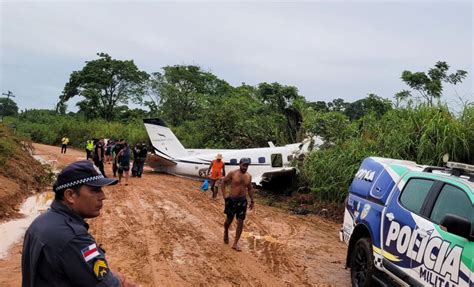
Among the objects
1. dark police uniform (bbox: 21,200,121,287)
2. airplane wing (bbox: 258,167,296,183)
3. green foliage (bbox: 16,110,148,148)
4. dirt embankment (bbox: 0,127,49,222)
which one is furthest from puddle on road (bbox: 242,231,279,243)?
green foliage (bbox: 16,110,148,148)

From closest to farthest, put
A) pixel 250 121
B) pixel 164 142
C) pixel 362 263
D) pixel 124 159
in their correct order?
pixel 362 263 < pixel 124 159 < pixel 164 142 < pixel 250 121

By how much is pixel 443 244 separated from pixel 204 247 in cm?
533

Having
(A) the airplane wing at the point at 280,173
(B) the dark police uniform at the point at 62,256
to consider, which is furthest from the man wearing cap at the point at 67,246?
(A) the airplane wing at the point at 280,173

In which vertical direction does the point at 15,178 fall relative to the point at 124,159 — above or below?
below

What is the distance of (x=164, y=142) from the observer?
22.9m

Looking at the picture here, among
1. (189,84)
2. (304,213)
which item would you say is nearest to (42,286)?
(304,213)

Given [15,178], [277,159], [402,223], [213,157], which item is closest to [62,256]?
[402,223]

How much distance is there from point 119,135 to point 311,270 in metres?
36.4

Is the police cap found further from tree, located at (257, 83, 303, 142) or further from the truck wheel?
tree, located at (257, 83, 303, 142)

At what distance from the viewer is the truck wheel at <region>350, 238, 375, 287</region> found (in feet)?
20.0

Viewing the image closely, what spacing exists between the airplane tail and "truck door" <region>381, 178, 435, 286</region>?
1746cm

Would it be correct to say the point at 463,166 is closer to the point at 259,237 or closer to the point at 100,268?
the point at 100,268

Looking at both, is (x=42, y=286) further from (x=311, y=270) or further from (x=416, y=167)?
(x=311, y=270)

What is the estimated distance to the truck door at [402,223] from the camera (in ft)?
17.5
